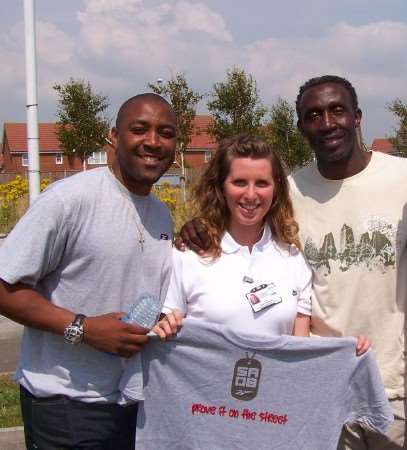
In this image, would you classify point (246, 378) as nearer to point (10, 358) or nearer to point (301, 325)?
point (301, 325)

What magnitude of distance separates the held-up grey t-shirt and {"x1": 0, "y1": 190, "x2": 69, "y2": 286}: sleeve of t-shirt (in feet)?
2.11

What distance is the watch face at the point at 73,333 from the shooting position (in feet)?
8.91

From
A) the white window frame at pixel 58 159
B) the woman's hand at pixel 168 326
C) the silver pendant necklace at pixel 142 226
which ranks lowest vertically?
the woman's hand at pixel 168 326

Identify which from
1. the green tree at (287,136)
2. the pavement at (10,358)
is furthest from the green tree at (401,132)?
the pavement at (10,358)

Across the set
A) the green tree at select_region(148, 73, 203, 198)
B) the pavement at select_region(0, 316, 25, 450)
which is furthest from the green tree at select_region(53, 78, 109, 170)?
the pavement at select_region(0, 316, 25, 450)

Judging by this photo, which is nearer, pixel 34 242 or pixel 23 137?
pixel 34 242

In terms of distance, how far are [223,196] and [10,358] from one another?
15.4 feet

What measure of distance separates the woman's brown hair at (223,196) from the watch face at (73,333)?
82cm

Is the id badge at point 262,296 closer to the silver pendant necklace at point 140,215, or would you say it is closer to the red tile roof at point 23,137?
the silver pendant necklace at point 140,215

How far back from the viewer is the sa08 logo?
2939 millimetres

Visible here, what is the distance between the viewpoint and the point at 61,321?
8.96 feet

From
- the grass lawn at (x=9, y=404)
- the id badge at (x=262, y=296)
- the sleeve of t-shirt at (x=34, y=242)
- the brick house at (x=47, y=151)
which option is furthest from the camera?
the brick house at (x=47, y=151)

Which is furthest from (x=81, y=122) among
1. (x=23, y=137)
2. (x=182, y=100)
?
(x=23, y=137)

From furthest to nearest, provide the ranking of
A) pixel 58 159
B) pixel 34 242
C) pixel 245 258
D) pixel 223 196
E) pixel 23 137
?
pixel 23 137
pixel 58 159
pixel 223 196
pixel 245 258
pixel 34 242
